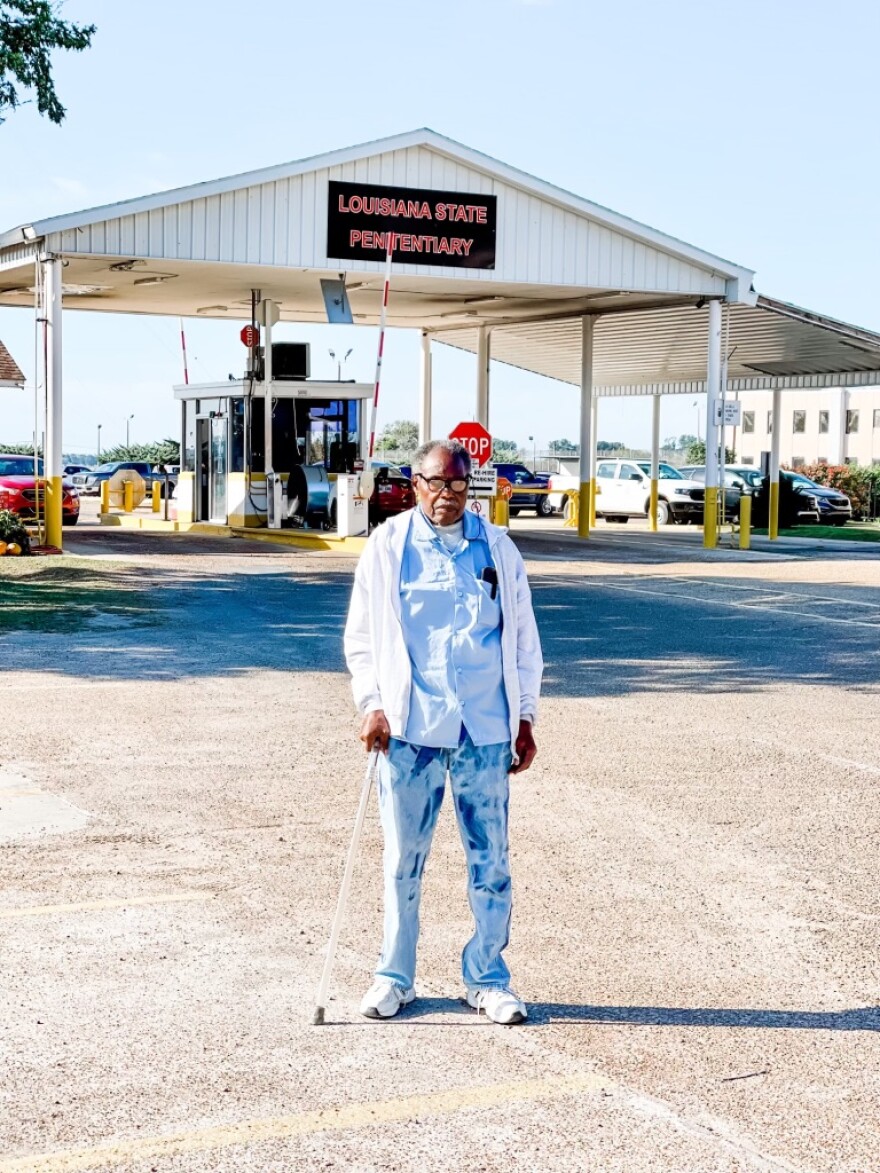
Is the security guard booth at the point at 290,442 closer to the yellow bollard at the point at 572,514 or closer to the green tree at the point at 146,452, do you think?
the yellow bollard at the point at 572,514

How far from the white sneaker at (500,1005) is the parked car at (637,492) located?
3691 cm

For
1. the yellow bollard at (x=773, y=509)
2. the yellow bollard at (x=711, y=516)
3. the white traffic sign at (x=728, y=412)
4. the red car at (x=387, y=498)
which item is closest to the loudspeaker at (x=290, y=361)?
the red car at (x=387, y=498)

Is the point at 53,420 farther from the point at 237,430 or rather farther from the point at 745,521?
the point at 745,521

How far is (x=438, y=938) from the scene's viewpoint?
6090mm

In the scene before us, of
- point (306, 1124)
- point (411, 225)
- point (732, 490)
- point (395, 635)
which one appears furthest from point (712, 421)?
point (306, 1124)

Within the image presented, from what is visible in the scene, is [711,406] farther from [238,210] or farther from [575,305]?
[238,210]

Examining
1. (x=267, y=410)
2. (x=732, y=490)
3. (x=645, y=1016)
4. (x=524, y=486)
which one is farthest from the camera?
(x=524, y=486)

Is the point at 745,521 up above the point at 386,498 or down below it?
below

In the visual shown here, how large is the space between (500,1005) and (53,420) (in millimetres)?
20595

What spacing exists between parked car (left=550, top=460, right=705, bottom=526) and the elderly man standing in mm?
36759

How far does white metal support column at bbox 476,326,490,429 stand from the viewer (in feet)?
129

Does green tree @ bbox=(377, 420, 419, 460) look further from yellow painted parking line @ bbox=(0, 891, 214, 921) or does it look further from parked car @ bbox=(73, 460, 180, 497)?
yellow painted parking line @ bbox=(0, 891, 214, 921)

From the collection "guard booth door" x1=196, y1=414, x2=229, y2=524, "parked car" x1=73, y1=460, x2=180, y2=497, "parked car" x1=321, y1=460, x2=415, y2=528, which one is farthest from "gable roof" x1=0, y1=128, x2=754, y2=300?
"parked car" x1=73, y1=460, x2=180, y2=497

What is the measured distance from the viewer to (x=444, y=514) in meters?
5.25
